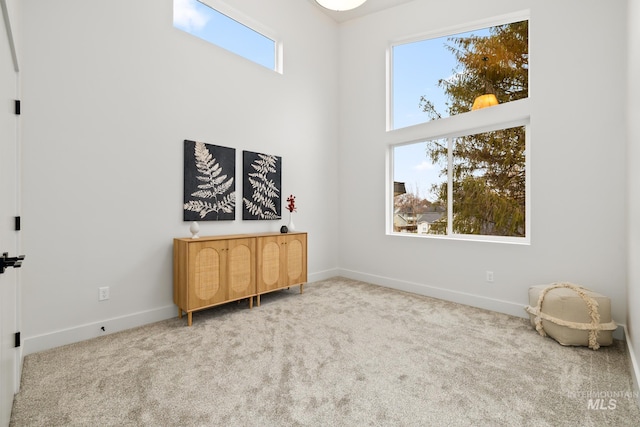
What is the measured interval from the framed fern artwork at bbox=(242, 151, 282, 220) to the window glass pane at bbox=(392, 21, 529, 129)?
184 cm

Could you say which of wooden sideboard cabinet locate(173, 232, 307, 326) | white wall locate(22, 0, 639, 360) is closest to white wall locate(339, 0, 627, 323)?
white wall locate(22, 0, 639, 360)

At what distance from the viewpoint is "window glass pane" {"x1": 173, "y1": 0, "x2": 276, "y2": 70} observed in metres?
3.13

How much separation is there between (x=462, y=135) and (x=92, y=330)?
421cm

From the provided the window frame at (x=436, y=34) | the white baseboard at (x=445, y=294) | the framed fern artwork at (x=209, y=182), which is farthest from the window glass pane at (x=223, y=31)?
the white baseboard at (x=445, y=294)

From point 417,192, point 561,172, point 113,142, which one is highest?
point 113,142

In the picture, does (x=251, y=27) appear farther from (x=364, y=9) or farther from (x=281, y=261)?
(x=281, y=261)

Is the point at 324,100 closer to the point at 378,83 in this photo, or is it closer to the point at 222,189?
the point at 378,83

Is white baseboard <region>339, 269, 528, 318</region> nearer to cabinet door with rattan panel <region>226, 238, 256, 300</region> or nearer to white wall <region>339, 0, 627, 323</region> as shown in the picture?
white wall <region>339, 0, 627, 323</region>

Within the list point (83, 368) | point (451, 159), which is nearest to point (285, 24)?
point (451, 159)

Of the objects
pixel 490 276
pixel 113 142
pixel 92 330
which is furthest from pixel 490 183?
pixel 92 330

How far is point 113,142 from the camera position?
261 cm

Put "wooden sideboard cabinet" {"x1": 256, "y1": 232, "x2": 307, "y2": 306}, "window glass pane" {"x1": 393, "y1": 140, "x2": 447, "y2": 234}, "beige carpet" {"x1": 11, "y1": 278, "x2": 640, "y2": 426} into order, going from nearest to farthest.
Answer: "beige carpet" {"x1": 11, "y1": 278, "x2": 640, "y2": 426} < "wooden sideboard cabinet" {"x1": 256, "y1": 232, "x2": 307, "y2": 306} < "window glass pane" {"x1": 393, "y1": 140, "x2": 447, "y2": 234}

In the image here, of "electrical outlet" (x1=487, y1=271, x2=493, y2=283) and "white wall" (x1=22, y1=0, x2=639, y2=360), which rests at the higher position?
"white wall" (x1=22, y1=0, x2=639, y2=360)

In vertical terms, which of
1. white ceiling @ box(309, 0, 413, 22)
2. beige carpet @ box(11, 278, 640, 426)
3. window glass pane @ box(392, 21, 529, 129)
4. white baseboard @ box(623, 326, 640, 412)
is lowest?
beige carpet @ box(11, 278, 640, 426)
